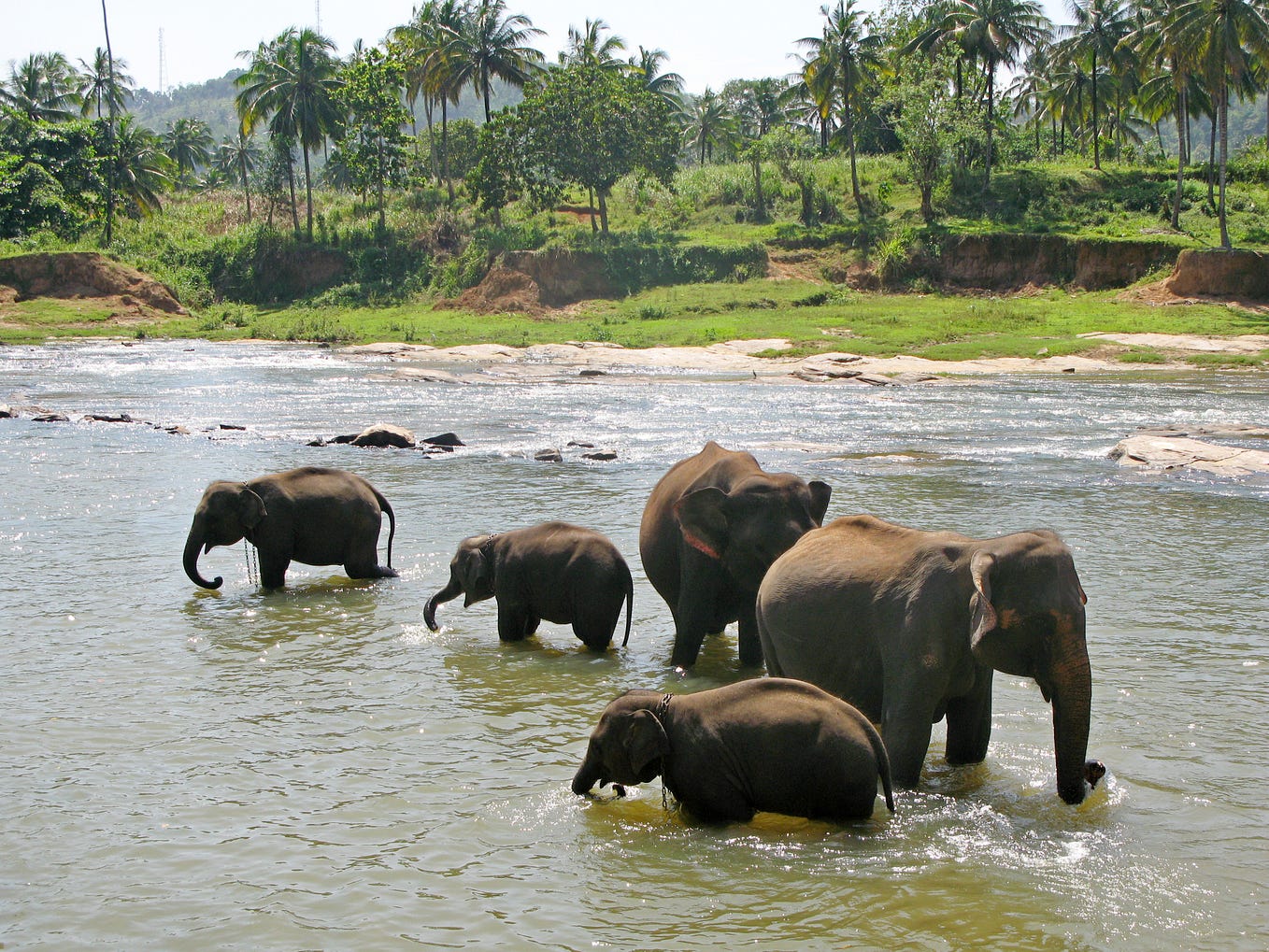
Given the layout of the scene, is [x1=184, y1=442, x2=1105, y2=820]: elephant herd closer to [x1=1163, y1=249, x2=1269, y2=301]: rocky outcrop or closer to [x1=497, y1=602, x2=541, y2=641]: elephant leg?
[x1=497, y1=602, x2=541, y2=641]: elephant leg

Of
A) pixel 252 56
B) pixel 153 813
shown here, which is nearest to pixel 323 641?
pixel 153 813

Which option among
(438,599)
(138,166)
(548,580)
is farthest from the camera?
(138,166)

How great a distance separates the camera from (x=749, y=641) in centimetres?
883

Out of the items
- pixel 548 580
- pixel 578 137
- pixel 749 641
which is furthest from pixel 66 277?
pixel 749 641

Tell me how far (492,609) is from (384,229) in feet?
166

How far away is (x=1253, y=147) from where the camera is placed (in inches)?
2520

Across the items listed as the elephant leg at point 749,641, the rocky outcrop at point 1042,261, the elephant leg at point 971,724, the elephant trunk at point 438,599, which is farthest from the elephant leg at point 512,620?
the rocky outcrop at point 1042,261

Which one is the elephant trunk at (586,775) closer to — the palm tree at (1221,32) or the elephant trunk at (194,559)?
the elephant trunk at (194,559)

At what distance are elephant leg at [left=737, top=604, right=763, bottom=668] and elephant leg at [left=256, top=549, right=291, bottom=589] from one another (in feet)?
14.5

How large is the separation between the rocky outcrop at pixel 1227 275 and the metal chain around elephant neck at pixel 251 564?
38.7 meters

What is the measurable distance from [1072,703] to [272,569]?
24.2 feet

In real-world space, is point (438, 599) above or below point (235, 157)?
below

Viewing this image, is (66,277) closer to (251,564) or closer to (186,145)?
(251,564)

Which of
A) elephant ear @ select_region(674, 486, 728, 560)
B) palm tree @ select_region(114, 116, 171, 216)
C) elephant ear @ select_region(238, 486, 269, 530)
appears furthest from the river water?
palm tree @ select_region(114, 116, 171, 216)
